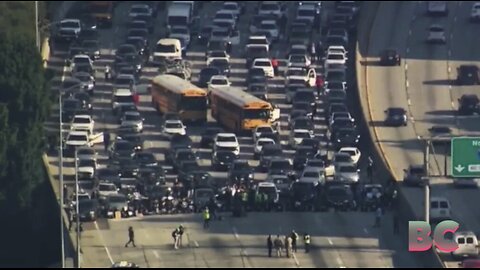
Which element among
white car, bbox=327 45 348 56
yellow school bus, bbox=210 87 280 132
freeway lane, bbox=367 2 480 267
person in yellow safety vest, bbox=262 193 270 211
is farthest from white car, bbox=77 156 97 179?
white car, bbox=327 45 348 56

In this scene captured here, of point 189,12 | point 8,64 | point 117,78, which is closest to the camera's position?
point 8,64

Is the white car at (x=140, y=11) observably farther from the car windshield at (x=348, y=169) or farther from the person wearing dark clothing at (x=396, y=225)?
the person wearing dark clothing at (x=396, y=225)

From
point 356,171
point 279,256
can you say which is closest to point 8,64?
point 356,171

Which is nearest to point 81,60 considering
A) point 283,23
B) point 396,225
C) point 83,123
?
point 83,123

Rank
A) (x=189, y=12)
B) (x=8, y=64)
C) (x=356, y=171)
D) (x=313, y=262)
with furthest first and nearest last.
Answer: (x=189, y=12)
(x=8, y=64)
(x=356, y=171)
(x=313, y=262)

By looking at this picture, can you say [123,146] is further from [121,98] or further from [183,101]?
[121,98]

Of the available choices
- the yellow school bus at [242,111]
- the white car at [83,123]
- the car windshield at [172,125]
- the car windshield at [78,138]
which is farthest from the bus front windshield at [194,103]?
the car windshield at [78,138]

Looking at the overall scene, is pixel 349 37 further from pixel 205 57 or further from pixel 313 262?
pixel 313 262
